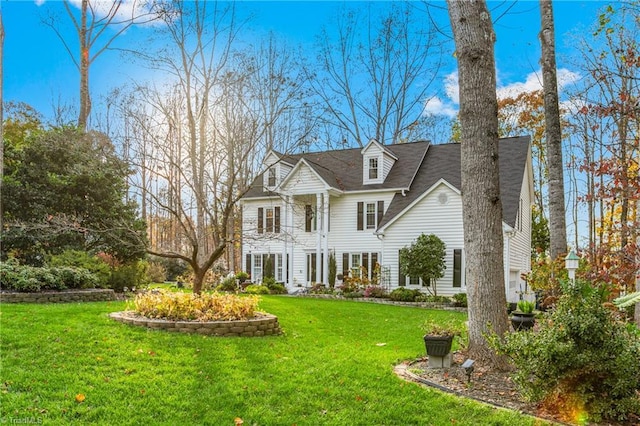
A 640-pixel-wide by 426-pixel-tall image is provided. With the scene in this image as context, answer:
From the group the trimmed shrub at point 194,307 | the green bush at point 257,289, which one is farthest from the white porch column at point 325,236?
the trimmed shrub at point 194,307

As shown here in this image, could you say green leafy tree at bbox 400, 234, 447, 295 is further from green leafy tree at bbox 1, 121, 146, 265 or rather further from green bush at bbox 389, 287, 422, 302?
green leafy tree at bbox 1, 121, 146, 265

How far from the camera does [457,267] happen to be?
1888cm

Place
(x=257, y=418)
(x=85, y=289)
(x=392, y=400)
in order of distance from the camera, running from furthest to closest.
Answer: (x=85, y=289), (x=392, y=400), (x=257, y=418)

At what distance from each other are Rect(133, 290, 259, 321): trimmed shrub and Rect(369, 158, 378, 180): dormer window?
1434cm

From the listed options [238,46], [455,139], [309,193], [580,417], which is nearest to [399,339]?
[580,417]

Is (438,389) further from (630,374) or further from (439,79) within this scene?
(439,79)

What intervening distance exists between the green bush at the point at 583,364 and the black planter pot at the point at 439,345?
1.40m

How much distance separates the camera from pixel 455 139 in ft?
94.0

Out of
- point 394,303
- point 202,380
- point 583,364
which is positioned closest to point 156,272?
point 394,303

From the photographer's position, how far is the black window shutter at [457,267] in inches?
737

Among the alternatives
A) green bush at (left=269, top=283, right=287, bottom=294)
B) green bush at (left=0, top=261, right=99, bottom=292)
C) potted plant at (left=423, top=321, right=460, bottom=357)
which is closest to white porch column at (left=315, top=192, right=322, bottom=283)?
green bush at (left=269, top=283, right=287, bottom=294)

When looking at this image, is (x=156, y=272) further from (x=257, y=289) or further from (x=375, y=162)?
(x=375, y=162)

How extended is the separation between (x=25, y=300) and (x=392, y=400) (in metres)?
9.48

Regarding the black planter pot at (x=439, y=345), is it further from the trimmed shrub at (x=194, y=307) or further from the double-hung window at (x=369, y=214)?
the double-hung window at (x=369, y=214)
